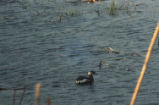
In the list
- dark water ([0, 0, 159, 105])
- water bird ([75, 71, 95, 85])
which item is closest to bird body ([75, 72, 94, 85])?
water bird ([75, 71, 95, 85])

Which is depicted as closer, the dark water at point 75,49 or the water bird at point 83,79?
the dark water at point 75,49

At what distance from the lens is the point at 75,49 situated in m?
16.8

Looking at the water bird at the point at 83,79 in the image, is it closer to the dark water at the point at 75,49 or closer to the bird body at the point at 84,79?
the bird body at the point at 84,79

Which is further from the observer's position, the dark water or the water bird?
the water bird

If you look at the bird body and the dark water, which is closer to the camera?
the dark water

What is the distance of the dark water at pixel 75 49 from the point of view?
12.3 meters

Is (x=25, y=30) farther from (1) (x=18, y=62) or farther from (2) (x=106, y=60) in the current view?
(2) (x=106, y=60)

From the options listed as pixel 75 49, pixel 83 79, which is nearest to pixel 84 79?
pixel 83 79

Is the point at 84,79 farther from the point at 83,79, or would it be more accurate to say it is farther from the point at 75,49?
the point at 75,49

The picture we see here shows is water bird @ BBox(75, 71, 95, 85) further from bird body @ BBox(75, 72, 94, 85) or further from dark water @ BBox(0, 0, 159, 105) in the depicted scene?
dark water @ BBox(0, 0, 159, 105)

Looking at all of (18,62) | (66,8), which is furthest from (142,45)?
(66,8)

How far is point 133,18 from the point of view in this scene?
68.2ft

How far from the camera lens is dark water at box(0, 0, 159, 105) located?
12.3m

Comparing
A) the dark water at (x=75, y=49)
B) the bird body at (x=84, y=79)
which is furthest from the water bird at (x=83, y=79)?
the dark water at (x=75, y=49)
